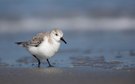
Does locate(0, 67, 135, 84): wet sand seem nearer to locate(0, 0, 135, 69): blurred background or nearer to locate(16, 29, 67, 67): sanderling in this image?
locate(16, 29, 67, 67): sanderling

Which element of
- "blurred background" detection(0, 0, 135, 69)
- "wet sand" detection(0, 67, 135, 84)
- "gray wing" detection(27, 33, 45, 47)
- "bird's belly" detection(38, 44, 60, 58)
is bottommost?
"wet sand" detection(0, 67, 135, 84)

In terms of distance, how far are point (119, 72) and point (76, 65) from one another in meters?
1.41

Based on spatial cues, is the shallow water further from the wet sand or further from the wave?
the wave

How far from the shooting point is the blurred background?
1230 cm

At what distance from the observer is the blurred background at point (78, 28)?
484 inches

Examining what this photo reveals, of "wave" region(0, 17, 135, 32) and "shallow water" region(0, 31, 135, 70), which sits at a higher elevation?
"wave" region(0, 17, 135, 32)

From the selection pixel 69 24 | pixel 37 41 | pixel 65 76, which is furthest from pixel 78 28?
pixel 65 76

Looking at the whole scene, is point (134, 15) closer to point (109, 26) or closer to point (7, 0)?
point (109, 26)

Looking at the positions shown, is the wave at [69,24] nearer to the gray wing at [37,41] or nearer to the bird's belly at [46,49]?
the gray wing at [37,41]

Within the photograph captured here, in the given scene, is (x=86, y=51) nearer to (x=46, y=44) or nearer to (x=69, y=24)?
(x=46, y=44)

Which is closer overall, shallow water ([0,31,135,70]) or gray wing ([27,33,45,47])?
gray wing ([27,33,45,47])

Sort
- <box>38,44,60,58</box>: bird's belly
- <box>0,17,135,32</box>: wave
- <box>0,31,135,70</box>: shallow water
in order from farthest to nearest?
<box>0,17,135,32</box>: wave
<box>0,31,135,70</box>: shallow water
<box>38,44,60,58</box>: bird's belly

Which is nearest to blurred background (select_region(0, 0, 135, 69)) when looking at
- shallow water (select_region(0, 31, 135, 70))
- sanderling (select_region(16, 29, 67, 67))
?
shallow water (select_region(0, 31, 135, 70))

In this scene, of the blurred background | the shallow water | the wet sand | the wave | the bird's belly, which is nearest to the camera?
the wet sand
